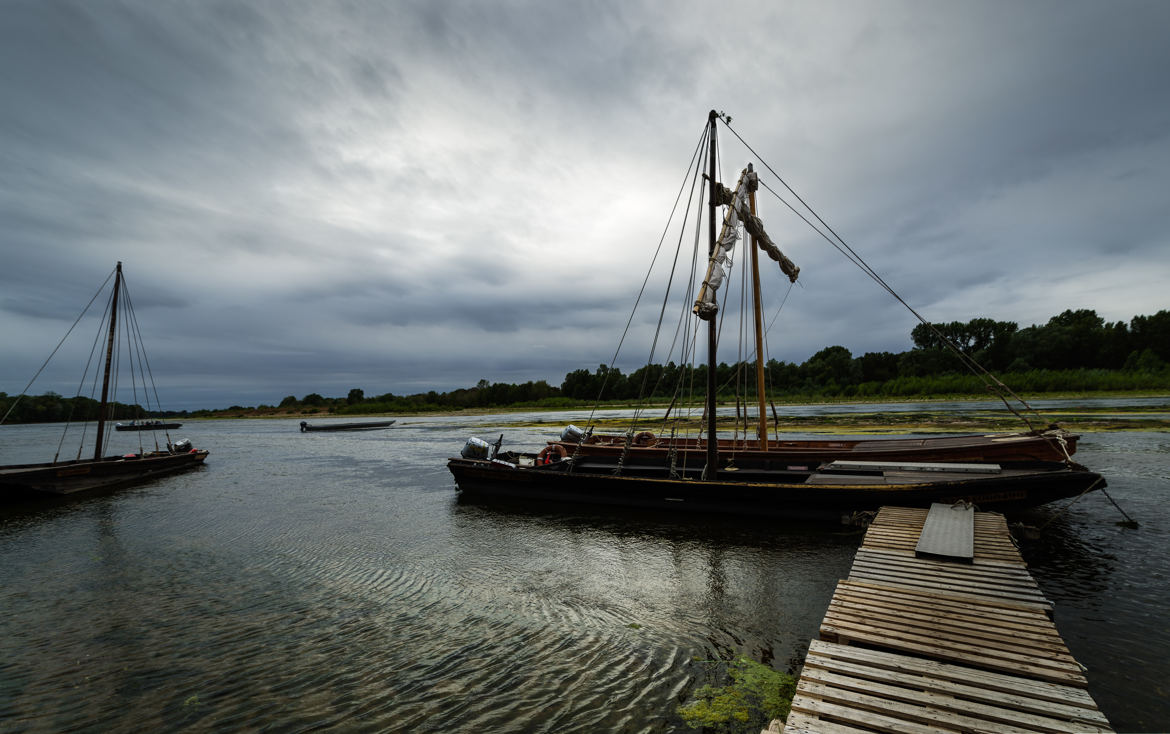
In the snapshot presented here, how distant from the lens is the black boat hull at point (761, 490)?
1336 centimetres

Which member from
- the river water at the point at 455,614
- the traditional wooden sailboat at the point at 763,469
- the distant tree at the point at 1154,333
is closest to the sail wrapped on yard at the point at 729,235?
the traditional wooden sailboat at the point at 763,469

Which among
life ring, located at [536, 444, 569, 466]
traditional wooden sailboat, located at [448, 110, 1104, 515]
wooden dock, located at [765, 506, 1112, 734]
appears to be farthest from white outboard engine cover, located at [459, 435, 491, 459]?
wooden dock, located at [765, 506, 1112, 734]

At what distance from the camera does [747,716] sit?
21.1 feet

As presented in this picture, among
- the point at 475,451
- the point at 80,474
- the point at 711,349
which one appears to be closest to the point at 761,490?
the point at 711,349

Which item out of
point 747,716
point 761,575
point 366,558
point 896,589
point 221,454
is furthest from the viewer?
point 221,454

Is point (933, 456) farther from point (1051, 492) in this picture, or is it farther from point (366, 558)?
point (366, 558)

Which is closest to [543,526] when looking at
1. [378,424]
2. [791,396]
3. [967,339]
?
[378,424]

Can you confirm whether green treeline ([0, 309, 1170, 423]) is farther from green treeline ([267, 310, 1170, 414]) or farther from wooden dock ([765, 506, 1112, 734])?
wooden dock ([765, 506, 1112, 734])

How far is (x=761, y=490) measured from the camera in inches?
652

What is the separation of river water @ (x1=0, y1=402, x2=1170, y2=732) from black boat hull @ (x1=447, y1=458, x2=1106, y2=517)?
708 mm

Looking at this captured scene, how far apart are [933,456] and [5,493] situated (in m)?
43.9

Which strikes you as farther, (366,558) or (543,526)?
(543,526)

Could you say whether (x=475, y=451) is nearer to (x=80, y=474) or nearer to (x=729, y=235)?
(x=729, y=235)

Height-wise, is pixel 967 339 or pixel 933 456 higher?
pixel 967 339
